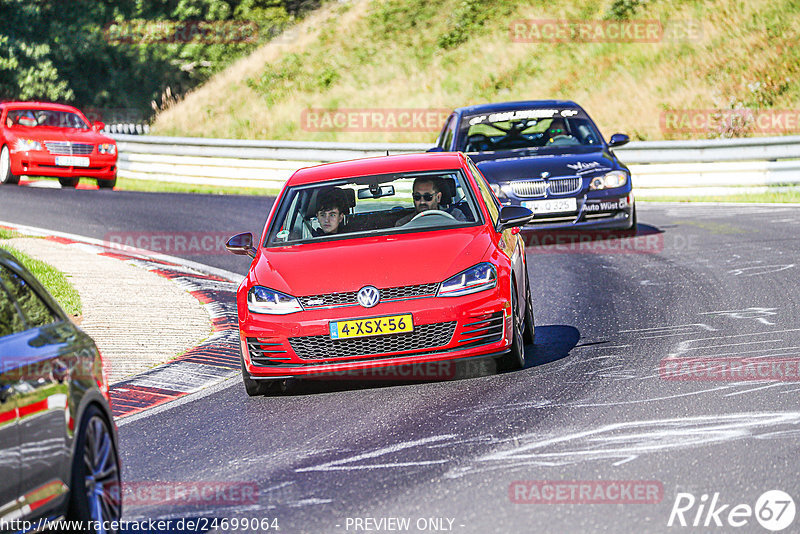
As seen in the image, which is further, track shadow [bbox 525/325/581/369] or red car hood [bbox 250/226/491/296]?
track shadow [bbox 525/325/581/369]

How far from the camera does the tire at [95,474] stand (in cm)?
508

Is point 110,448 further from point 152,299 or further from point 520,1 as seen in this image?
point 520,1

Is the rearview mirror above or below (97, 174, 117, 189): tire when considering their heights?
above

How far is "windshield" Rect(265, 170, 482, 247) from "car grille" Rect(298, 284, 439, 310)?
113 cm

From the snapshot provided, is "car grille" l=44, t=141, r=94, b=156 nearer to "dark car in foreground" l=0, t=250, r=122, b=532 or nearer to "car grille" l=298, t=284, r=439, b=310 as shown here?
"car grille" l=298, t=284, r=439, b=310

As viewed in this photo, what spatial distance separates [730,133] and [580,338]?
57.7ft

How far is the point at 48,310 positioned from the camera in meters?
5.61

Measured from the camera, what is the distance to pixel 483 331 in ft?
27.6

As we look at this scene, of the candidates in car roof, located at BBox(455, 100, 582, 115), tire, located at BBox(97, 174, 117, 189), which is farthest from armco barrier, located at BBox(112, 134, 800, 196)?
car roof, located at BBox(455, 100, 582, 115)

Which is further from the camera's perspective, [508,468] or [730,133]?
[730,133]

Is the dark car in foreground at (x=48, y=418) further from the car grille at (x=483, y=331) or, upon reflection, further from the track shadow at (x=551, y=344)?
the track shadow at (x=551, y=344)

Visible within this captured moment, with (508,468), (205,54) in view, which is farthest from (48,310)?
(205,54)

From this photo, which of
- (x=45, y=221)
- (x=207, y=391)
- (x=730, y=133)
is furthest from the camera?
(x=730, y=133)

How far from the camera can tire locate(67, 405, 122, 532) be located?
16.7 ft
